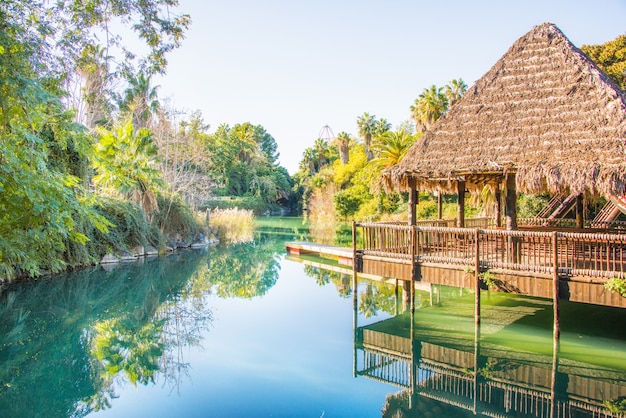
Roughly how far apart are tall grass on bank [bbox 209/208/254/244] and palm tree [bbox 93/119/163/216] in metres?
6.41

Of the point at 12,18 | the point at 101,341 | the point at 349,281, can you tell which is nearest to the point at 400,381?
the point at 101,341

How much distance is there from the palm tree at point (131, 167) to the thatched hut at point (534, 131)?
14528 millimetres

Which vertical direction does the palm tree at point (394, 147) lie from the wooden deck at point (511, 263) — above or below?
above

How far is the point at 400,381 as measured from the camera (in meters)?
8.16

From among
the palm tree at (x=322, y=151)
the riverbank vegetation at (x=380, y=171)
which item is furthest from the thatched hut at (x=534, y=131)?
the palm tree at (x=322, y=151)

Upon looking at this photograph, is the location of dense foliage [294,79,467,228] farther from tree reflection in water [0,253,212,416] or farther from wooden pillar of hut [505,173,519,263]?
tree reflection in water [0,253,212,416]

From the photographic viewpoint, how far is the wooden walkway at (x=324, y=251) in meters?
20.4

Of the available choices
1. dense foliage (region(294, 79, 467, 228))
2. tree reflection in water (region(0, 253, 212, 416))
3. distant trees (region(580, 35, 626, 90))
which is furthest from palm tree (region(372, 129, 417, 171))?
tree reflection in water (region(0, 253, 212, 416))

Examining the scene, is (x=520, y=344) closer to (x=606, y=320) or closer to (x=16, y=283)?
(x=606, y=320)

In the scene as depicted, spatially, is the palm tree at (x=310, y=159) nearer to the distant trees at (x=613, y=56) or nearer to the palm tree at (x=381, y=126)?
the palm tree at (x=381, y=126)

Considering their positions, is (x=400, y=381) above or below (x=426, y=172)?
below

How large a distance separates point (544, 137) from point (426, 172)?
2418 millimetres

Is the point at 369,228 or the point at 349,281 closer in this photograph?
the point at 369,228

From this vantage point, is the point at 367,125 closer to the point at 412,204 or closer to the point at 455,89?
the point at 455,89
